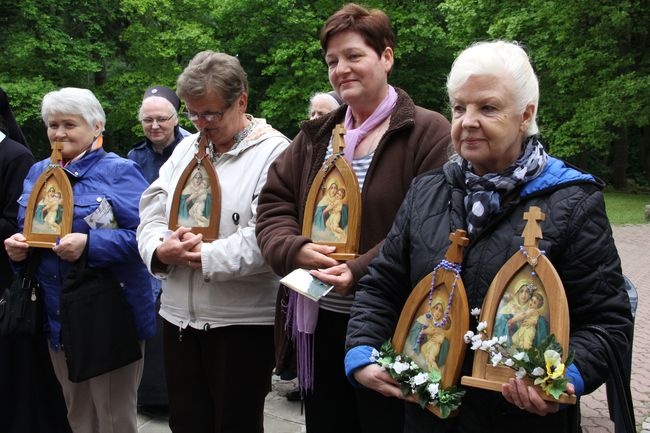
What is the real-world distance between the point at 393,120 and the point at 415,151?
0.50 feet

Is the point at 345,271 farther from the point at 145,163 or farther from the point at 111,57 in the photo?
the point at 111,57

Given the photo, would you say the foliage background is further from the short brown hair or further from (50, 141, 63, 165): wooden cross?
the short brown hair

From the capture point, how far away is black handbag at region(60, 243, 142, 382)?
10.6 feet

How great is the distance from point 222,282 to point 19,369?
1.69 meters

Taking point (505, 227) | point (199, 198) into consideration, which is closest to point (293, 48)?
point (199, 198)

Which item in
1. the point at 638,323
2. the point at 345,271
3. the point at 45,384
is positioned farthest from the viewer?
the point at 638,323

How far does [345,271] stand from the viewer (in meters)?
2.46

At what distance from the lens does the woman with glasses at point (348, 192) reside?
254 centimetres

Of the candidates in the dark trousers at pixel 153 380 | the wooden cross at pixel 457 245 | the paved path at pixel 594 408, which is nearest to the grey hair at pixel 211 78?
the wooden cross at pixel 457 245

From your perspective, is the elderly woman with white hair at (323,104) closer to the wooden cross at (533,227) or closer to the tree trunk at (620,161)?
the wooden cross at (533,227)

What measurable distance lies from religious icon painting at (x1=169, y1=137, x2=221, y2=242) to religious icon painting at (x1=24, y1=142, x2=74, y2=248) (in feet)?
2.18

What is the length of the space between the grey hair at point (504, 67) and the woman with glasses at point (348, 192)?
590 mm

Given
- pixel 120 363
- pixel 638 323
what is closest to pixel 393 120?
pixel 120 363

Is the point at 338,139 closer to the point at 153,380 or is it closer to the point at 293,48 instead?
A: the point at 153,380
